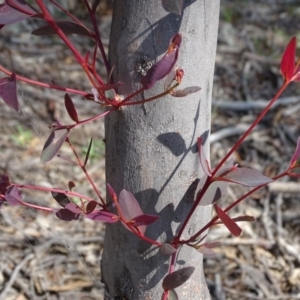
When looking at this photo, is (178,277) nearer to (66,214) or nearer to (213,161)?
(66,214)

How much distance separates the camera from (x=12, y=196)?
30.8 inches

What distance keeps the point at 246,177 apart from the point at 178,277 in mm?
180

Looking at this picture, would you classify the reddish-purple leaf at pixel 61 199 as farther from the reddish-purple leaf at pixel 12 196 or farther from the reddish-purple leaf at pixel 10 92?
the reddish-purple leaf at pixel 10 92

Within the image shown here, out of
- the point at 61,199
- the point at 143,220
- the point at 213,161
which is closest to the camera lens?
the point at 143,220

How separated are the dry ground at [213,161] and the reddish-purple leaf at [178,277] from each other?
378mm

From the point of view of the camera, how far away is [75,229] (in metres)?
1.89

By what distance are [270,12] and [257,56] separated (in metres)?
0.88

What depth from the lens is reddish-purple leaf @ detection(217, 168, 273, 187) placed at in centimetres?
70

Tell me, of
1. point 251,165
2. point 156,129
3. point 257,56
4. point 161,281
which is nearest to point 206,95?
point 156,129

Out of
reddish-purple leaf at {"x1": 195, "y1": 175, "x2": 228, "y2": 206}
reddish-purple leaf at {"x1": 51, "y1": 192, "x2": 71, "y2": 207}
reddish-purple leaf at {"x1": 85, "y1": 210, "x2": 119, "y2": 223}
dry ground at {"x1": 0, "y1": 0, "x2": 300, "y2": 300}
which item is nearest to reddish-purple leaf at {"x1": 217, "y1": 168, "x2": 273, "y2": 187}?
reddish-purple leaf at {"x1": 195, "y1": 175, "x2": 228, "y2": 206}

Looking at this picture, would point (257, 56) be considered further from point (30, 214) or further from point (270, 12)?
Result: point (30, 214)

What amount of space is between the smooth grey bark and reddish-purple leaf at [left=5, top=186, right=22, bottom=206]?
0.48 feet

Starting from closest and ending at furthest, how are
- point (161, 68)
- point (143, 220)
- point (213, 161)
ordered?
1. point (161, 68)
2. point (143, 220)
3. point (213, 161)

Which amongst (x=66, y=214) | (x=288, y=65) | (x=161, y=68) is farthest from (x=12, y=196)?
(x=288, y=65)
